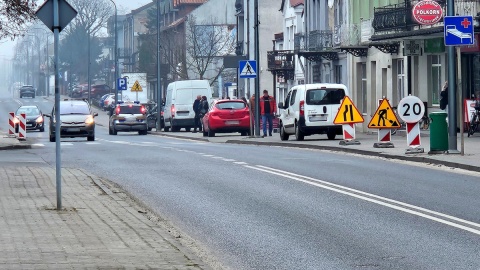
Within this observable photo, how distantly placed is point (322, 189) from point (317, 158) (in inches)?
375

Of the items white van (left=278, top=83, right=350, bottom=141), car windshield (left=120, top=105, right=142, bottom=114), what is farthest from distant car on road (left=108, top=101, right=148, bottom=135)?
white van (left=278, top=83, right=350, bottom=141)

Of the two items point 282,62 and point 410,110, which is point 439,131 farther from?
point 282,62

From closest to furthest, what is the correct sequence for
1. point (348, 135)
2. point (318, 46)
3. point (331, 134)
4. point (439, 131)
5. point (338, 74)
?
point (439, 131) → point (348, 135) → point (331, 134) → point (338, 74) → point (318, 46)

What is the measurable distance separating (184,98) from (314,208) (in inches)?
1705

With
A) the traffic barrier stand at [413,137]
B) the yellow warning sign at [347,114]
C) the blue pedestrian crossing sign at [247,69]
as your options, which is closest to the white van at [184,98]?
the blue pedestrian crossing sign at [247,69]

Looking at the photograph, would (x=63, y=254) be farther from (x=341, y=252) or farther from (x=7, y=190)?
(x=7, y=190)

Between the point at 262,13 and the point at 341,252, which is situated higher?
the point at 262,13

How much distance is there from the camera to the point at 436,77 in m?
45.7

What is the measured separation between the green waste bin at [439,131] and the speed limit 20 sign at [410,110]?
978mm

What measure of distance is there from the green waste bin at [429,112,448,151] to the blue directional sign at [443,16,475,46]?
5.65 ft

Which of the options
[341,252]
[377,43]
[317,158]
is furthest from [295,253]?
[377,43]

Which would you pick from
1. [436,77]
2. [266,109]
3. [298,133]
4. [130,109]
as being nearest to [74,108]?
[266,109]

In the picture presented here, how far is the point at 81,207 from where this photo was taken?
1534 centimetres

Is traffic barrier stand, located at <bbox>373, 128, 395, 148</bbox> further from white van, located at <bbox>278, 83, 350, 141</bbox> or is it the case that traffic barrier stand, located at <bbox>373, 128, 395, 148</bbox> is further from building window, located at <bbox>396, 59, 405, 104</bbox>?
building window, located at <bbox>396, 59, 405, 104</bbox>
